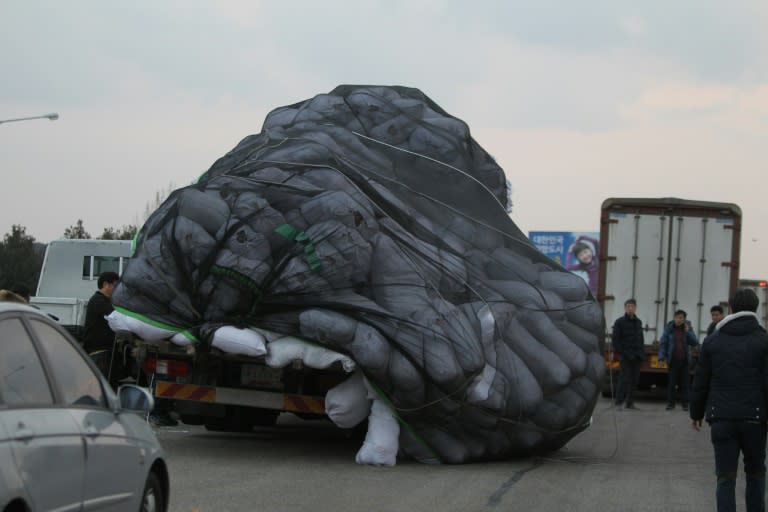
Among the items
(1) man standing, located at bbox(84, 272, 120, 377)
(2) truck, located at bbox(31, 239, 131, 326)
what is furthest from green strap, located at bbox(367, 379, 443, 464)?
(2) truck, located at bbox(31, 239, 131, 326)

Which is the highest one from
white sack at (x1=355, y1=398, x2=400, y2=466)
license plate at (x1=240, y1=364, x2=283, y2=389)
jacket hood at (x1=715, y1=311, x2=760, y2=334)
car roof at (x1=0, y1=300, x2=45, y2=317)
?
jacket hood at (x1=715, y1=311, x2=760, y2=334)

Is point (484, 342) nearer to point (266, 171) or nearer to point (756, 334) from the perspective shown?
point (266, 171)

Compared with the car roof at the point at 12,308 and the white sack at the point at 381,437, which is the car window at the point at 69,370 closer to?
the car roof at the point at 12,308

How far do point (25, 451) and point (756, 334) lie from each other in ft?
17.0

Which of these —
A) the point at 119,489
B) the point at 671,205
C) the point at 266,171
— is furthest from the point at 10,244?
the point at 119,489

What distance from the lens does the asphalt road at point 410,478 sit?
30.9 ft

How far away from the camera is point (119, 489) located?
19.2 feet

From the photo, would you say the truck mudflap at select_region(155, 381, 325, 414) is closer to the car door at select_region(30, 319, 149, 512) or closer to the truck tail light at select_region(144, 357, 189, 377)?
the truck tail light at select_region(144, 357, 189, 377)

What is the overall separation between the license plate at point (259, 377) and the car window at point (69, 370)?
5.70 metres

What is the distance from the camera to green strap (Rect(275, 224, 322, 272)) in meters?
10.9

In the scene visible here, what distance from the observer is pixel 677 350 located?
21.5 metres

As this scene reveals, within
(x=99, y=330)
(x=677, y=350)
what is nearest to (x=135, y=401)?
(x=99, y=330)

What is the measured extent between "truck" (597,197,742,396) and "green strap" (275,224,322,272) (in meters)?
12.5

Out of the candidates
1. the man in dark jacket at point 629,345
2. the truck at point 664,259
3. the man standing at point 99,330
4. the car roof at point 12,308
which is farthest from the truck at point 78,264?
the car roof at point 12,308
